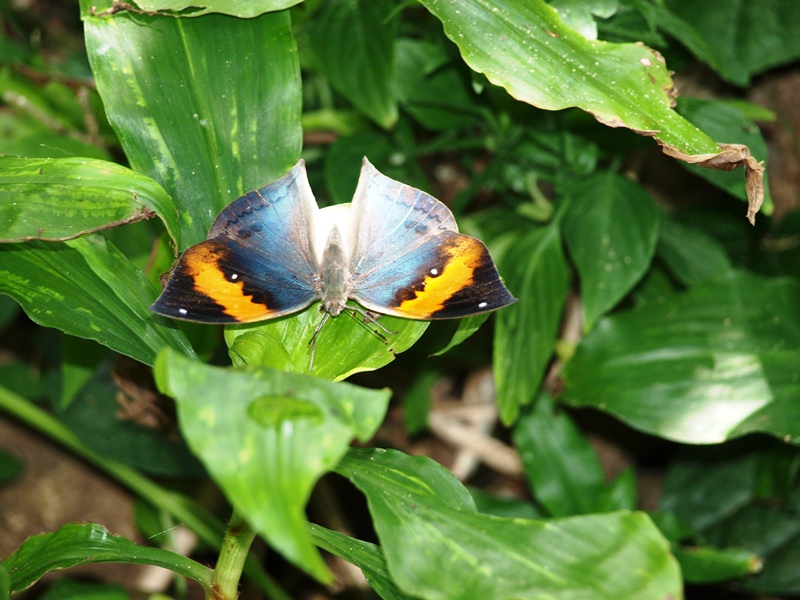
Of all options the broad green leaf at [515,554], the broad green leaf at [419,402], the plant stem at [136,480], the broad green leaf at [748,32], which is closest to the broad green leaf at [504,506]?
the broad green leaf at [419,402]

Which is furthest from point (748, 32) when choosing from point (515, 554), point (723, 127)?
point (515, 554)

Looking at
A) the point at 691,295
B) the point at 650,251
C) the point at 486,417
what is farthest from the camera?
the point at 486,417

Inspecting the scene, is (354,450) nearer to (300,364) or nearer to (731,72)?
(300,364)

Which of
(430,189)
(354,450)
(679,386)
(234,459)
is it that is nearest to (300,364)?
(354,450)

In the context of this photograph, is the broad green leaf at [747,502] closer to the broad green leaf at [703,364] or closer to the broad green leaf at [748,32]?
the broad green leaf at [703,364]

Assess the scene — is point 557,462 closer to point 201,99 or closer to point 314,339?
point 314,339

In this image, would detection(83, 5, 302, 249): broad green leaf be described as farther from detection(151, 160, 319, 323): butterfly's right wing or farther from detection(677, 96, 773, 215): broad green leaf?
detection(677, 96, 773, 215): broad green leaf
